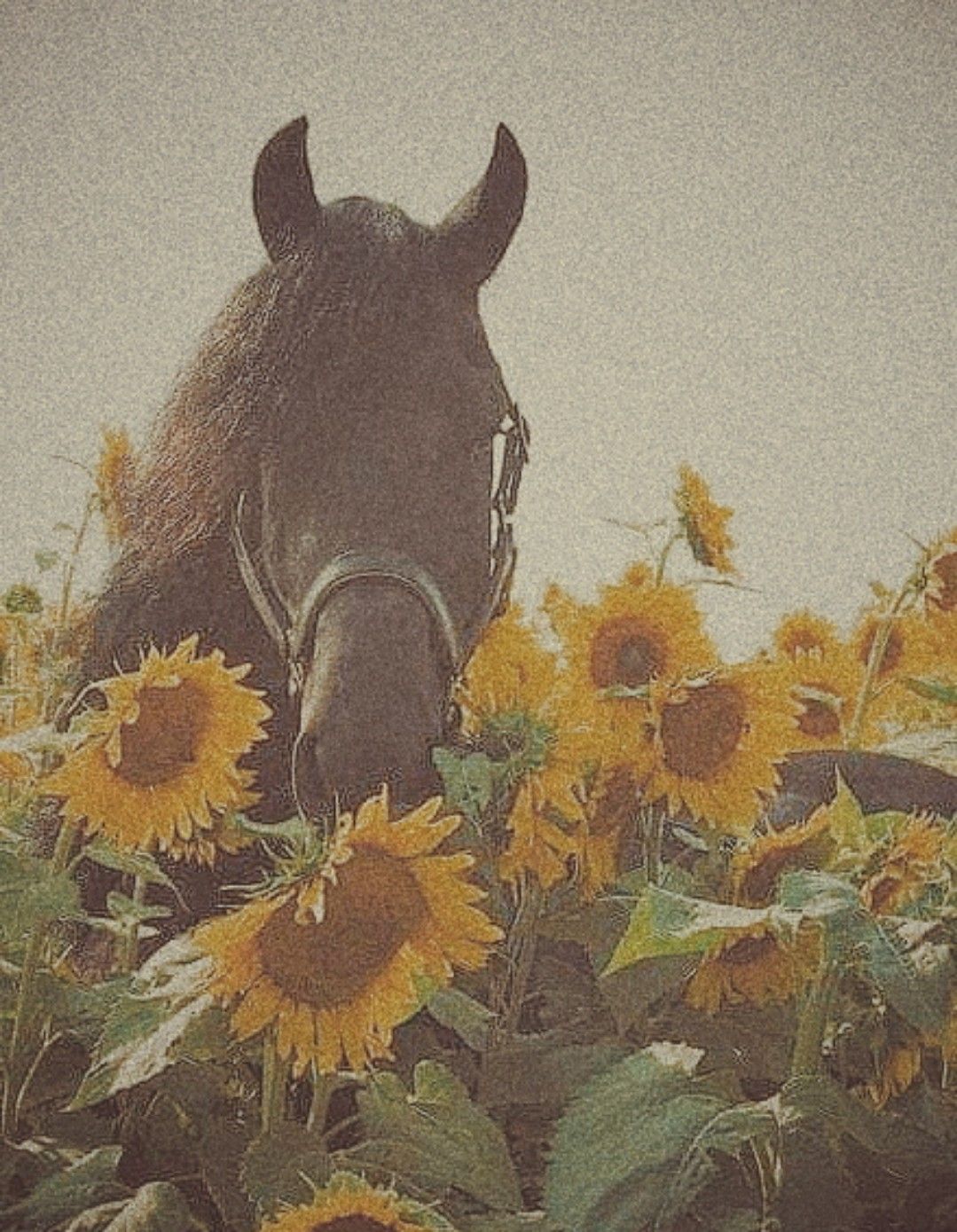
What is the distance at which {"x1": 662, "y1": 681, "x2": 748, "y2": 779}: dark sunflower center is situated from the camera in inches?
82.0

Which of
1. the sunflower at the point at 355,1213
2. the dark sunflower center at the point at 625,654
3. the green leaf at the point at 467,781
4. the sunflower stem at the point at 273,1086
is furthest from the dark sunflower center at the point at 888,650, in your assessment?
the sunflower at the point at 355,1213

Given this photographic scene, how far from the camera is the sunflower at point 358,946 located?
1.43 meters

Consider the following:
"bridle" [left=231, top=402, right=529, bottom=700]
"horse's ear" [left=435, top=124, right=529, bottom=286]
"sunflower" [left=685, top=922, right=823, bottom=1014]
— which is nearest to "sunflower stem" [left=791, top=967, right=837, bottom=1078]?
"sunflower" [left=685, top=922, right=823, bottom=1014]

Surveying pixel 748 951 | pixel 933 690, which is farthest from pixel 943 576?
pixel 748 951

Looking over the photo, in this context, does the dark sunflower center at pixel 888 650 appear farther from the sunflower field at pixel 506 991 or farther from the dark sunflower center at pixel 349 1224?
the dark sunflower center at pixel 349 1224

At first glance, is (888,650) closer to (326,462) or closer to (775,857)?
(326,462)

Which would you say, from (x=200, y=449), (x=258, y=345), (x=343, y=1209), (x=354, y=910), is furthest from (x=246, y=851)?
(x=343, y=1209)

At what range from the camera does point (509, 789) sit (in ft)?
6.44

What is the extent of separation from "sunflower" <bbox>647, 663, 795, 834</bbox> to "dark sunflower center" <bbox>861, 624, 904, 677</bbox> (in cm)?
176

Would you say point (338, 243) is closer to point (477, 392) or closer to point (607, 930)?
point (477, 392)

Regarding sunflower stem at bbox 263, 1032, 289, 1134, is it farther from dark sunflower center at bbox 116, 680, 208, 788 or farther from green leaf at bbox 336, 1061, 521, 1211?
dark sunflower center at bbox 116, 680, 208, 788

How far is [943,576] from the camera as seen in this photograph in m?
2.98

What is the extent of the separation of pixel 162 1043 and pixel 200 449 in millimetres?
2176

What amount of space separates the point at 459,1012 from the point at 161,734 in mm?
584
